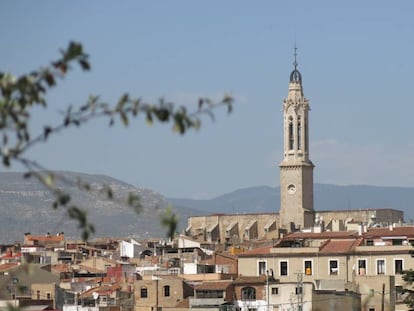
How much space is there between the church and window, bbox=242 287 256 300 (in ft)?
156

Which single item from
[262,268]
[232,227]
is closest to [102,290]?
[262,268]

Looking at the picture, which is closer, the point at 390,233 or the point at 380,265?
the point at 380,265

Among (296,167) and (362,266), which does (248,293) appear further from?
(296,167)

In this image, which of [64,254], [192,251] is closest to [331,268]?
[192,251]

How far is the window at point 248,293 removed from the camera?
210ft

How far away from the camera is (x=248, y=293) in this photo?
2532 inches

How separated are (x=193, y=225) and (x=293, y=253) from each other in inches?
2257

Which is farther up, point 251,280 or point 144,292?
point 251,280

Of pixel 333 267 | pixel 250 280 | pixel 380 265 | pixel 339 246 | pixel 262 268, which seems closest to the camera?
pixel 250 280

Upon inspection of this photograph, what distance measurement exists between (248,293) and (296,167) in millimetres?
54154

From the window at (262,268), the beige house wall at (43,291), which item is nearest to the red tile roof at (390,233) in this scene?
the window at (262,268)

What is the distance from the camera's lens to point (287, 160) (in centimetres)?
11894

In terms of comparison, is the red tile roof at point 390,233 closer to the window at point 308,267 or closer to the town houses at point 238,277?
the town houses at point 238,277

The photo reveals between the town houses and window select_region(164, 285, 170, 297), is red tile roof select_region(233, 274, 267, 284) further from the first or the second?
window select_region(164, 285, 170, 297)
